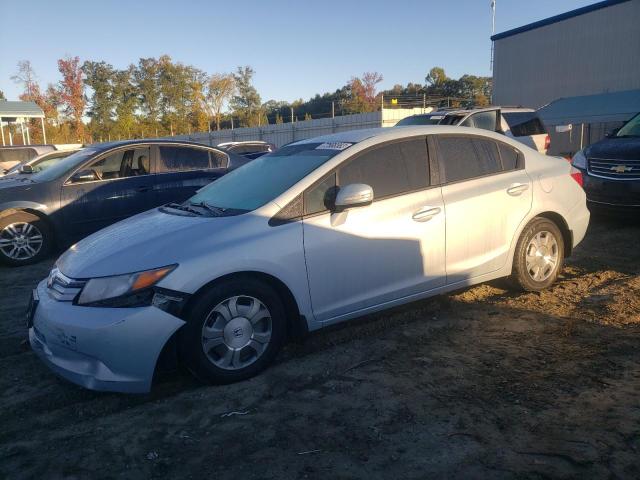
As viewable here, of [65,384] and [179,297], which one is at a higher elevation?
[179,297]

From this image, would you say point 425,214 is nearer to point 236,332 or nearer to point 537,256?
point 537,256

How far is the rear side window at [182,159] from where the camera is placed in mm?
7859

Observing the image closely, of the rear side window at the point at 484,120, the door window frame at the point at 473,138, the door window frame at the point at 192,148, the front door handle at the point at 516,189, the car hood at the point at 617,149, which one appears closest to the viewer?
the door window frame at the point at 473,138

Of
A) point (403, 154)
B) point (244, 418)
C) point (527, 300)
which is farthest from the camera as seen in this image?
point (527, 300)

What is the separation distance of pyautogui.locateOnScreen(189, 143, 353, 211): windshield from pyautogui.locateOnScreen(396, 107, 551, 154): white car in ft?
21.2

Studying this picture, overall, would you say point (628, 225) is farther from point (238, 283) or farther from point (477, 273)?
point (238, 283)

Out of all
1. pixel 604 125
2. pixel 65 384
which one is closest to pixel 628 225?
pixel 65 384

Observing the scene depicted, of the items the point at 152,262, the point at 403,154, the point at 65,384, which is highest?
the point at 403,154

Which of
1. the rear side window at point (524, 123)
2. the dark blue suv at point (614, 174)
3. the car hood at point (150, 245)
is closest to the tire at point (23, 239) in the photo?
the car hood at point (150, 245)

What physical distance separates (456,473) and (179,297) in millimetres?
1814

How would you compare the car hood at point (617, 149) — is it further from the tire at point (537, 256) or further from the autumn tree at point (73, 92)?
the autumn tree at point (73, 92)

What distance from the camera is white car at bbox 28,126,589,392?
123 inches

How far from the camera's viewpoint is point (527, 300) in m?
4.68

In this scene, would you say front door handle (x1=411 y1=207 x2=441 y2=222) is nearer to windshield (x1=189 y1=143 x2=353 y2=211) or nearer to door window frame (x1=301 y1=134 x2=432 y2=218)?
door window frame (x1=301 y1=134 x2=432 y2=218)
